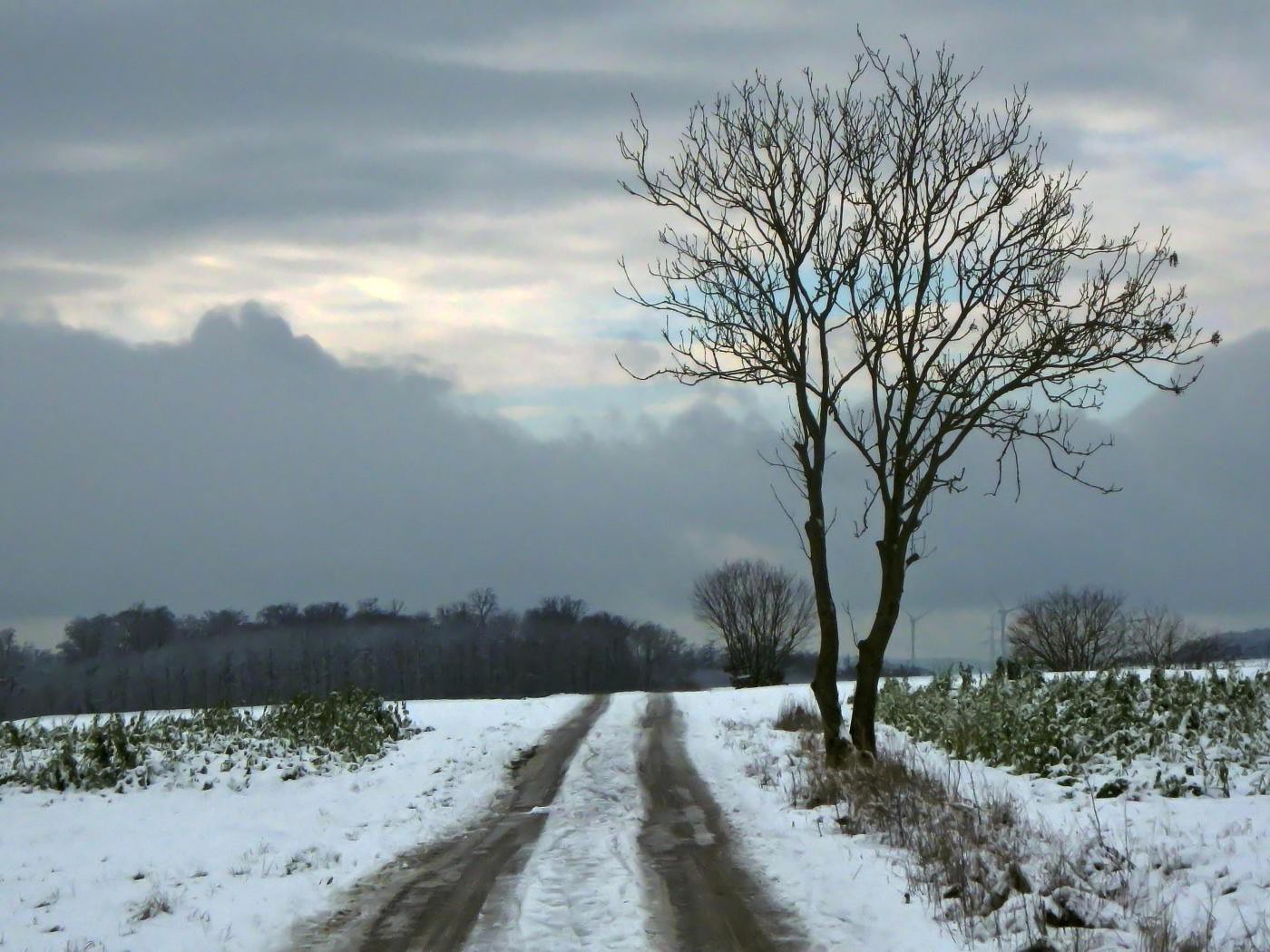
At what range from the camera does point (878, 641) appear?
17875 millimetres

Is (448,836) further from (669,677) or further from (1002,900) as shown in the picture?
(669,677)

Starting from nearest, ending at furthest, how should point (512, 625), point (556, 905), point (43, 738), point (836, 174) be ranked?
point (556, 905) → point (836, 174) → point (43, 738) → point (512, 625)

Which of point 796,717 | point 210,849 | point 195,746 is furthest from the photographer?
point 796,717

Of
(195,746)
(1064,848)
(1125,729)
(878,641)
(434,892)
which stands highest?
(878,641)

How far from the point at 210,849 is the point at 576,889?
17.0 feet

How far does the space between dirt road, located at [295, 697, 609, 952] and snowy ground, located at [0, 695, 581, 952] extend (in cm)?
40

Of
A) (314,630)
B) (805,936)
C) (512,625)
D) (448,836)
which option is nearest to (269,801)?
(448,836)

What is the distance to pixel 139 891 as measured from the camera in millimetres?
10688

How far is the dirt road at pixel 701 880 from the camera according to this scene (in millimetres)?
8469

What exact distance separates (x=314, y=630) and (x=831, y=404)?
396 feet

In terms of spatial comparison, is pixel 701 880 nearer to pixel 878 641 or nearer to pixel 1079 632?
pixel 878 641

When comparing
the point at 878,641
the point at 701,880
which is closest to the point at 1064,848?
the point at 701,880

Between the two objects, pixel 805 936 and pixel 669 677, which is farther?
pixel 669 677

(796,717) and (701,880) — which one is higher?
(796,717)
